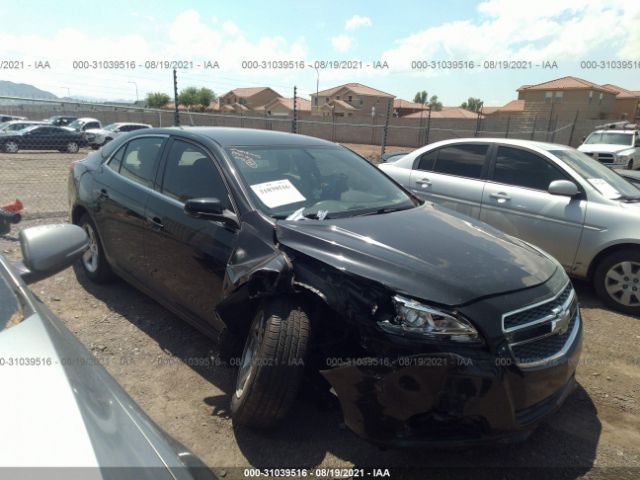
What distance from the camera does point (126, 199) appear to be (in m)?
3.81

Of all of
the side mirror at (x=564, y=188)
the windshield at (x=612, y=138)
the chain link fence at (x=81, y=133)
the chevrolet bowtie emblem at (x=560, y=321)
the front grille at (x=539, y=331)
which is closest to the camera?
the front grille at (x=539, y=331)

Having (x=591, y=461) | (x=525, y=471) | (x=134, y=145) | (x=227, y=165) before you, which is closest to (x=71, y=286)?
(x=134, y=145)

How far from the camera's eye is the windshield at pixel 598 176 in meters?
4.67

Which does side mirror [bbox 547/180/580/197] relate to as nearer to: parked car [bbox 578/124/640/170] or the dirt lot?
the dirt lot

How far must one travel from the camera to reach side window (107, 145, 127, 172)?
13.7 feet

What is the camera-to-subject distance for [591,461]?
2451 mm

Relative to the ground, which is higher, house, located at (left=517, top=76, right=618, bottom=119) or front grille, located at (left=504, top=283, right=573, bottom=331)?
house, located at (left=517, top=76, right=618, bottom=119)

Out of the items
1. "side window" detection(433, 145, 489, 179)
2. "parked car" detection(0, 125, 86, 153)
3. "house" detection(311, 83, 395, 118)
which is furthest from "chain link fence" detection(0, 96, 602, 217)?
"house" detection(311, 83, 395, 118)

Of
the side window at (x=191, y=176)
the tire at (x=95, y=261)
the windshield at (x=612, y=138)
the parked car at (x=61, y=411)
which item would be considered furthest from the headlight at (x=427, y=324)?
the windshield at (x=612, y=138)

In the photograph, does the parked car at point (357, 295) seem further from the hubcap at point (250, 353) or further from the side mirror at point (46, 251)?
the side mirror at point (46, 251)

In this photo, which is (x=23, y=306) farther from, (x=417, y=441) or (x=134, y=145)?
(x=134, y=145)

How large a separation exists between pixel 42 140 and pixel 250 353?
2264 cm

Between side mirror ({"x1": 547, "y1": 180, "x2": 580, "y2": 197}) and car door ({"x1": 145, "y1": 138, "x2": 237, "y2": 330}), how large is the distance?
11.5ft

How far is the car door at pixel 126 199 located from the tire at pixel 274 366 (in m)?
1.79
